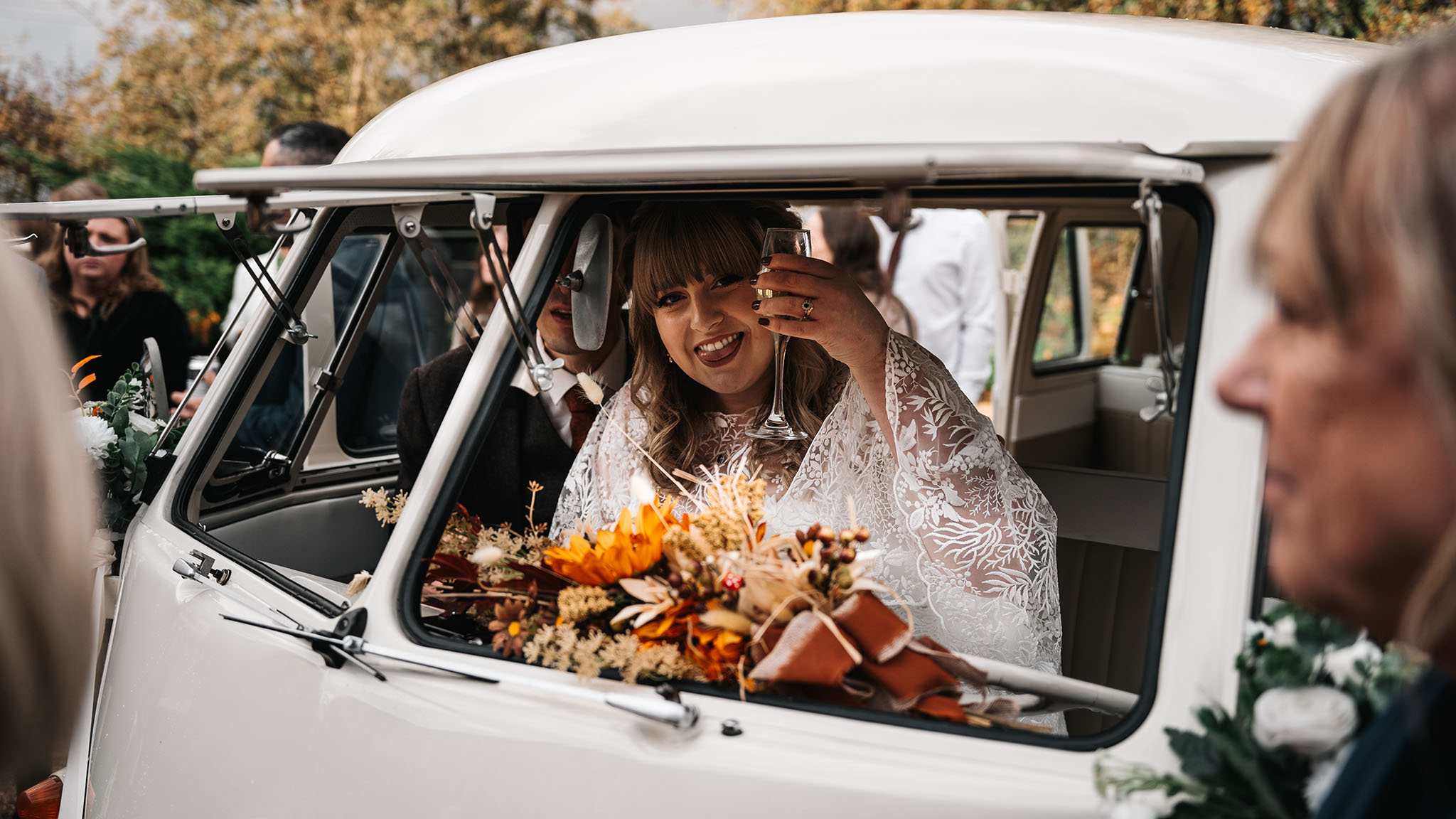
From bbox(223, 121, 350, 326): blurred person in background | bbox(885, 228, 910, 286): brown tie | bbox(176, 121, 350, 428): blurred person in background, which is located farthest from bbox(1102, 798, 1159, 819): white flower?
bbox(223, 121, 350, 326): blurred person in background

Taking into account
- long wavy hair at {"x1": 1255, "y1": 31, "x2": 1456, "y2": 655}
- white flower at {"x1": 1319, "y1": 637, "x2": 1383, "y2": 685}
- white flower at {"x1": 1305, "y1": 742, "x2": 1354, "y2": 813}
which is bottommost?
white flower at {"x1": 1305, "y1": 742, "x2": 1354, "y2": 813}

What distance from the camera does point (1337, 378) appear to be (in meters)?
0.81

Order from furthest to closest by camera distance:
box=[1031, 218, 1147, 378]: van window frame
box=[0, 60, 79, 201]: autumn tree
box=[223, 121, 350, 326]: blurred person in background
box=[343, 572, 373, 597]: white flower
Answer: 1. box=[0, 60, 79, 201]: autumn tree
2. box=[1031, 218, 1147, 378]: van window frame
3. box=[223, 121, 350, 326]: blurred person in background
4. box=[343, 572, 373, 597]: white flower

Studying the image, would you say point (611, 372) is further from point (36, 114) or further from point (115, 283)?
point (36, 114)

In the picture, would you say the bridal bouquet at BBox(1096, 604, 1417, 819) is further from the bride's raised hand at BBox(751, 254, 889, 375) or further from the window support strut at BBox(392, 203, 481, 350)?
the window support strut at BBox(392, 203, 481, 350)

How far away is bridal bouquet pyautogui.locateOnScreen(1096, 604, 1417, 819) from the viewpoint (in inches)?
44.7

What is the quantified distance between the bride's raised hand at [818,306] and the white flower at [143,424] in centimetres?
158

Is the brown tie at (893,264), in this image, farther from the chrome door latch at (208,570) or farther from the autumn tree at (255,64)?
the autumn tree at (255,64)

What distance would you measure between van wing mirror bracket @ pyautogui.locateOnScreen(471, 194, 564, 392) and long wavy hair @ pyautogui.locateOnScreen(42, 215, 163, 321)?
3566mm

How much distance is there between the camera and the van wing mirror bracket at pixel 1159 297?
1276 mm

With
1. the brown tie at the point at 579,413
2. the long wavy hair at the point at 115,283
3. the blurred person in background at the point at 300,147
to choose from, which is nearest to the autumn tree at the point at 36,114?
the long wavy hair at the point at 115,283

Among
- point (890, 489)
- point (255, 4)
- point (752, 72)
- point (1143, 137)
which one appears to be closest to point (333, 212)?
point (752, 72)

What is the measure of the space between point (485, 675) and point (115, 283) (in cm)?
396

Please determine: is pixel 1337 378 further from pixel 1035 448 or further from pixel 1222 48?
pixel 1035 448
